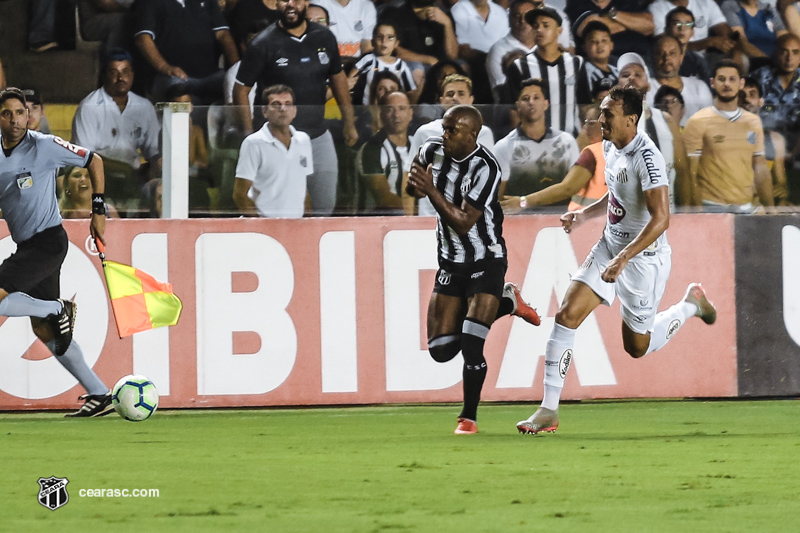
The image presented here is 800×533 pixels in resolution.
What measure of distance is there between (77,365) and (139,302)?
611 mm

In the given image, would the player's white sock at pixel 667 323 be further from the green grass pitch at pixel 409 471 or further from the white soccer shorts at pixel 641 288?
the green grass pitch at pixel 409 471

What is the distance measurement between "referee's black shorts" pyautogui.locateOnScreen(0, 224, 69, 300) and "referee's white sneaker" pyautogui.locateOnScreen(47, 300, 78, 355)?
0.15m

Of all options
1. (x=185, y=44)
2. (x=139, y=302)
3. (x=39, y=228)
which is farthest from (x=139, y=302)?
(x=185, y=44)

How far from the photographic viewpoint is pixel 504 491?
5441 mm

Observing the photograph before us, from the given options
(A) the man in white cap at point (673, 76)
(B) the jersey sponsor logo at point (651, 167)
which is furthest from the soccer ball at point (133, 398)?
(A) the man in white cap at point (673, 76)

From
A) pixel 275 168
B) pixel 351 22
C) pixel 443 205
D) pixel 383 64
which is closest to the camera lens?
pixel 443 205

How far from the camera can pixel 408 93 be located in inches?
462

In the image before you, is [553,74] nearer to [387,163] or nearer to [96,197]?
[387,163]

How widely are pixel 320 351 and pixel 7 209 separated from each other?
2.55 metres

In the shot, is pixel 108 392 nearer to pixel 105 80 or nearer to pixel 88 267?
pixel 88 267

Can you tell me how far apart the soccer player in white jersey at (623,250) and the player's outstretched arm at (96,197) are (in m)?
3.17

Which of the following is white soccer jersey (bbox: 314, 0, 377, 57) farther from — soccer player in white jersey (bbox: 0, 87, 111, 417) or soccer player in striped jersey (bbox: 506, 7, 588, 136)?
soccer player in white jersey (bbox: 0, 87, 111, 417)

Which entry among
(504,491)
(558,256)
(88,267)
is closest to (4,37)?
(88,267)

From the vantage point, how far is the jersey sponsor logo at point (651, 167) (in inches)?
300
